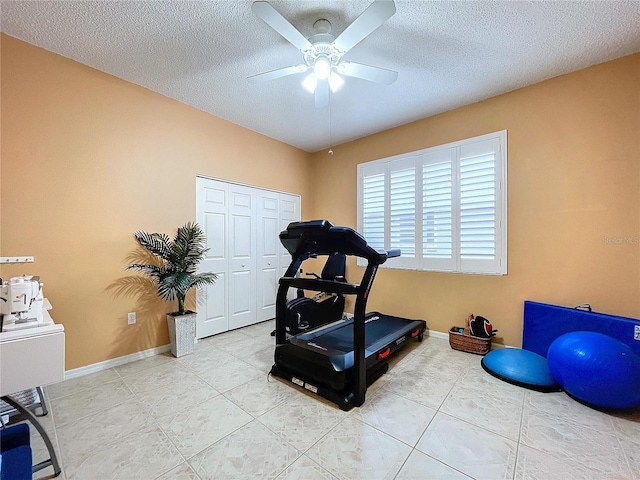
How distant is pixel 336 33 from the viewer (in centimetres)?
216

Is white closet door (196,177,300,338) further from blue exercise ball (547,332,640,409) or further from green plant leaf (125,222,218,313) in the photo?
blue exercise ball (547,332,640,409)

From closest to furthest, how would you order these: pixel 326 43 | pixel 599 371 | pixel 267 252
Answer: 1. pixel 599 371
2. pixel 326 43
3. pixel 267 252

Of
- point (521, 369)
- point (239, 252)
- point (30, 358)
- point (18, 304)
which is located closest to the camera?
point (30, 358)

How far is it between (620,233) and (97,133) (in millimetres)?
5072

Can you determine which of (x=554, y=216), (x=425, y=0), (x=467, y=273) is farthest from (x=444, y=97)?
(x=467, y=273)

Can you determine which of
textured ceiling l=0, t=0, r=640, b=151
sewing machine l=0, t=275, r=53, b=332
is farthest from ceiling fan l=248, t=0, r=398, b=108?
sewing machine l=0, t=275, r=53, b=332

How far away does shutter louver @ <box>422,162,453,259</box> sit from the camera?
3.37 metres

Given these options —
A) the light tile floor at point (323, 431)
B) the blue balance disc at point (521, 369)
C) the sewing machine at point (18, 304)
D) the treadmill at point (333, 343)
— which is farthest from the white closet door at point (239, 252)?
the blue balance disc at point (521, 369)

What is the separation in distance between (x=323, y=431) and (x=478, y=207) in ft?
9.40

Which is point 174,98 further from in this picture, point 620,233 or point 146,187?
point 620,233

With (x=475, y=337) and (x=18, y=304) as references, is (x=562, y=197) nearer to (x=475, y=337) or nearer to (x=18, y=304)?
(x=475, y=337)

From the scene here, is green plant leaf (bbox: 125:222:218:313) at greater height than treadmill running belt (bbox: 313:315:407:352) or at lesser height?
greater

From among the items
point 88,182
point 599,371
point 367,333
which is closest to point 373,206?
point 367,333

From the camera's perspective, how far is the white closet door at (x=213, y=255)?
345cm
